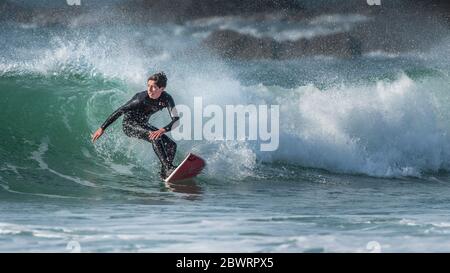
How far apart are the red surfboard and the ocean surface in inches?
5.1

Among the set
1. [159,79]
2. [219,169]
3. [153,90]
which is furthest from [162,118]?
[159,79]

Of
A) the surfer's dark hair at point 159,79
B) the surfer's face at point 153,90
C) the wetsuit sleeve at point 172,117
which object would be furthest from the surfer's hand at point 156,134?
the surfer's dark hair at point 159,79

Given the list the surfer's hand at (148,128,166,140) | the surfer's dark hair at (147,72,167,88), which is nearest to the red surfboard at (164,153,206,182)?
the surfer's hand at (148,128,166,140)

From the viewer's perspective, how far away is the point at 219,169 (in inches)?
370

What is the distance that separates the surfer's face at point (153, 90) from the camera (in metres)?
7.74

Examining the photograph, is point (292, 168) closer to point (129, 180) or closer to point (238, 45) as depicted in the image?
point (129, 180)

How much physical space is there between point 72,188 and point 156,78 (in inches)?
69.9

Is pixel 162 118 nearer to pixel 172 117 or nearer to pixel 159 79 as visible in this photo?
pixel 159 79

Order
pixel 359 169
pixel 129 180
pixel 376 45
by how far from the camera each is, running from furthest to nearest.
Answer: pixel 376 45, pixel 359 169, pixel 129 180

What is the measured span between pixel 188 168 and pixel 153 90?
101cm

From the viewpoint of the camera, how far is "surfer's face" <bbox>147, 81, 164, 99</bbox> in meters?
7.74

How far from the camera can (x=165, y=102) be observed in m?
7.88
